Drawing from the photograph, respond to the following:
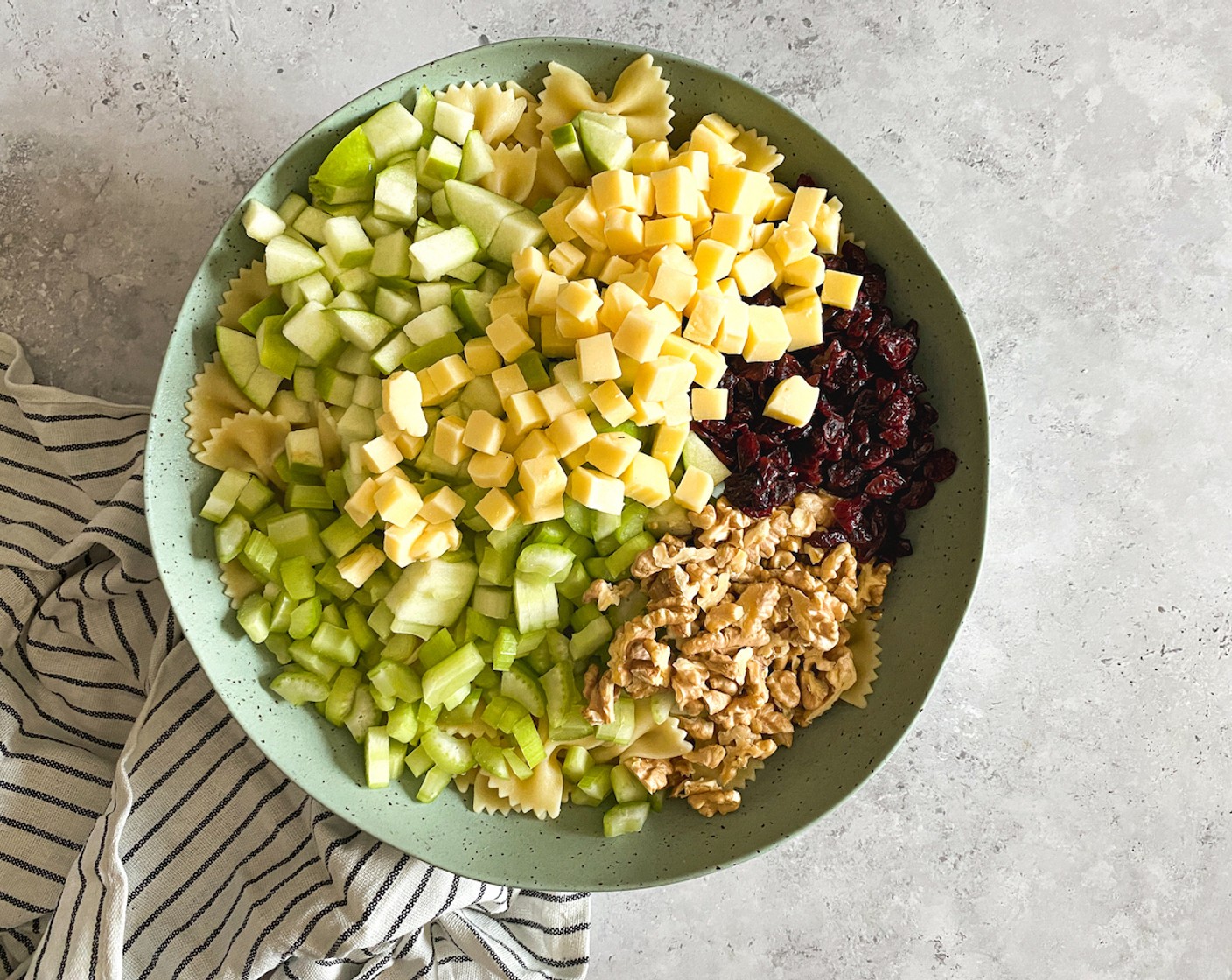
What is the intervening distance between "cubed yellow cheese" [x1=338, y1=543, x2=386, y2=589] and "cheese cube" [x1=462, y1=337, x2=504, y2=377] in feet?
1.69

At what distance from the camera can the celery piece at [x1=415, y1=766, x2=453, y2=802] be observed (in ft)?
8.04

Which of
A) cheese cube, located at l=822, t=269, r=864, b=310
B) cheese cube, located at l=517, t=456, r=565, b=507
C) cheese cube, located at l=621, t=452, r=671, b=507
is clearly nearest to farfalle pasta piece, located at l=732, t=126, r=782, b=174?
cheese cube, located at l=822, t=269, r=864, b=310

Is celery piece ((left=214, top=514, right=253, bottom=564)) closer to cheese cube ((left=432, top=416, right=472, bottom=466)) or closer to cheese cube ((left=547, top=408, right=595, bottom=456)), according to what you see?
cheese cube ((left=432, top=416, right=472, bottom=466))

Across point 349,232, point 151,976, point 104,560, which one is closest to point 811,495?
point 349,232

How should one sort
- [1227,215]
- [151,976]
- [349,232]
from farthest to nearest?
1. [1227,215]
2. [151,976]
3. [349,232]

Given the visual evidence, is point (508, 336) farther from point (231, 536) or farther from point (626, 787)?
point (626, 787)

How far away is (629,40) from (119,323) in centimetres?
172

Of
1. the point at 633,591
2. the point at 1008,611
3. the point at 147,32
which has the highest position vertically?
the point at 147,32

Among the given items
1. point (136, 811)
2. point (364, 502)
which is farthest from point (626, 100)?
point (136, 811)

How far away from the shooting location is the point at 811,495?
2402 millimetres

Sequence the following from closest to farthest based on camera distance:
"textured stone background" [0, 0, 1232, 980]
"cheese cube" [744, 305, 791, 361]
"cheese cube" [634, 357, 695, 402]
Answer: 1. "cheese cube" [634, 357, 695, 402]
2. "cheese cube" [744, 305, 791, 361]
3. "textured stone background" [0, 0, 1232, 980]

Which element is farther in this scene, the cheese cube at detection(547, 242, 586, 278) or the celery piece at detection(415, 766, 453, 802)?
the celery piece at detection(415, 766, 453, 802)

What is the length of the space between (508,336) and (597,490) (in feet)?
1.40

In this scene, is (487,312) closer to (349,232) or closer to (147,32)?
(349,232)
